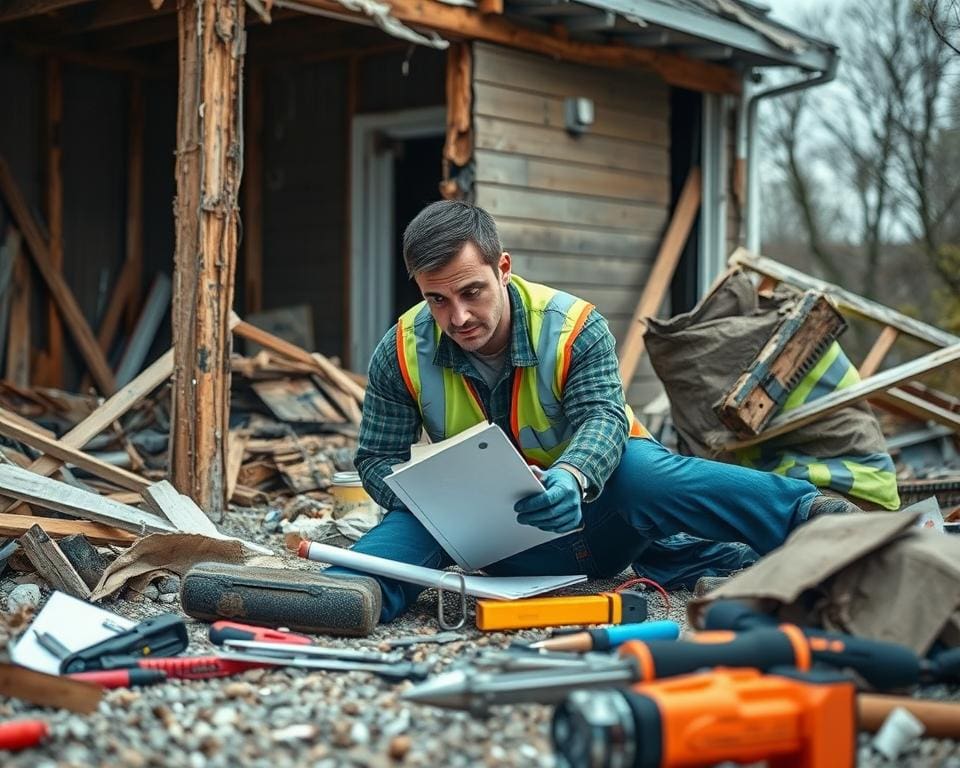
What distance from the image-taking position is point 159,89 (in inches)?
413

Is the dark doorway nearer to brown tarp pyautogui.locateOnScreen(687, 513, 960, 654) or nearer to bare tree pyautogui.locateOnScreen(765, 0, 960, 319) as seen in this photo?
bare tree pyautogui.locateOnScreen(765, 0, 960, 319)

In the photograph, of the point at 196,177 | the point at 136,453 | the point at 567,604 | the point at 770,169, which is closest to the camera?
the point at 567,604

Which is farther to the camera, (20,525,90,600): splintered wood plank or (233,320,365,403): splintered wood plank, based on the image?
(233,320,365,403): splintered wood plank

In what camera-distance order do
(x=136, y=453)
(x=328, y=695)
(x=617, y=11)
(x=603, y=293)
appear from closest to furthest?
(x=328, y=695) → (x=136, y=453) → (x=617, y=11) → (x=603, y=293)

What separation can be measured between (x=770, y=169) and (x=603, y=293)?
941 centimetres

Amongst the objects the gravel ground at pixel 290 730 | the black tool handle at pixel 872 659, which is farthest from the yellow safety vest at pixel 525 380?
the black tool handle at pixel 872 659

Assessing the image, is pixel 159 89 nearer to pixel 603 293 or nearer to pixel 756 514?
pixel 603 293

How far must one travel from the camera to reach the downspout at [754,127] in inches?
380

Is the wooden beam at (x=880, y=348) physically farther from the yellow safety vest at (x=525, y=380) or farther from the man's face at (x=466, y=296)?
the man's face at (x=466, y=296)

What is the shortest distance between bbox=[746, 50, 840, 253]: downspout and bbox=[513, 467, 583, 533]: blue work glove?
6.32 m

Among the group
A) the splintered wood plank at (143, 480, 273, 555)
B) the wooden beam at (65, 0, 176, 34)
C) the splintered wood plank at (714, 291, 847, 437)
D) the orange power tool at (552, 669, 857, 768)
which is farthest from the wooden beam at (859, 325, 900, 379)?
the wooden beam at (65, 0, 176, 34)

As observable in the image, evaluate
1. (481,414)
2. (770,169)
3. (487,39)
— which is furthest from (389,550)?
(770,169)

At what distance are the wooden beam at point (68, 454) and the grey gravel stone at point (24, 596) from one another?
1.39 meters

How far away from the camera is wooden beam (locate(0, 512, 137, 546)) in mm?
4738
